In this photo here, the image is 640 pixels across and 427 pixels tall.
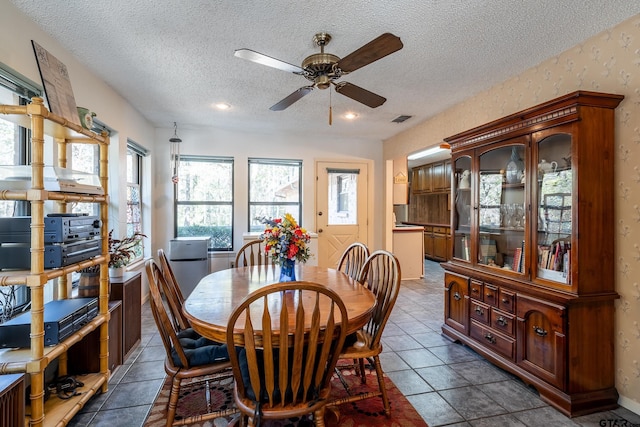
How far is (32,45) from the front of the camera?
1.94 metres

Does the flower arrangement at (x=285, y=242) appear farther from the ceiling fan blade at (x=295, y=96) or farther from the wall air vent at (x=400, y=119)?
the wall air vent at (x=400, y=119)

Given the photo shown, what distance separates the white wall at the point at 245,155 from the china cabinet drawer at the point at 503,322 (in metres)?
2.99

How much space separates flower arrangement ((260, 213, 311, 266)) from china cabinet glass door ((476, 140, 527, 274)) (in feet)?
5.61

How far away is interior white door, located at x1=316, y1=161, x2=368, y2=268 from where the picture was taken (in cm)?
527

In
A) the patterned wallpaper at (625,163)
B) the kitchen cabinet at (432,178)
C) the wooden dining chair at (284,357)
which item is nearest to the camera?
the wooden dining chair at (284,357)

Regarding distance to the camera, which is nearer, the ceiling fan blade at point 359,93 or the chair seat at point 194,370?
the chair seat at point 194,370

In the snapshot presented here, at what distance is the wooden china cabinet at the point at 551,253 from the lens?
1954mm

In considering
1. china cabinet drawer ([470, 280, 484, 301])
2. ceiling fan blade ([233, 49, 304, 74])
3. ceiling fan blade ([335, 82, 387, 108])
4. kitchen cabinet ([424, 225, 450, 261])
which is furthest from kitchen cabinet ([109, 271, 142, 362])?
kitchen cabinet ([424, 225, 450, 261])

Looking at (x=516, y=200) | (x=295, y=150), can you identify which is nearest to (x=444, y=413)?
(x=516, y=200)

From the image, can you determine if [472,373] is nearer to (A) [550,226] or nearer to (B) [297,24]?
(A) [550,226]

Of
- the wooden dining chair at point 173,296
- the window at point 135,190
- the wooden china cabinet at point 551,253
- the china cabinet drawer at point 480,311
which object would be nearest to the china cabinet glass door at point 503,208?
the wooden china cabinet at point 551,253

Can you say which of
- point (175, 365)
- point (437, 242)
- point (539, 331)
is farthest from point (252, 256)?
point (437, 242)

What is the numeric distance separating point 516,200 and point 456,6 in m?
1.54

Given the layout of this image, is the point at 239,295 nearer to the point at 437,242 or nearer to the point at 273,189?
the point at 273,189
